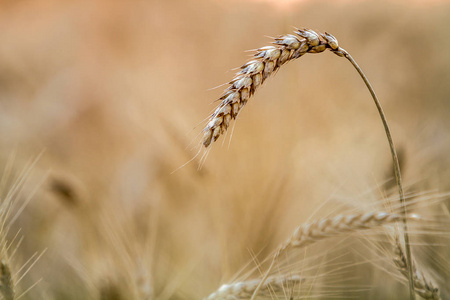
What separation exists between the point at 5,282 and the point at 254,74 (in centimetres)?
55

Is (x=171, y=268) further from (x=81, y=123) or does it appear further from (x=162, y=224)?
(x=81, y=123)

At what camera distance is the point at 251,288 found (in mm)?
769

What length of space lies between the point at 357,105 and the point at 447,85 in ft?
0.88

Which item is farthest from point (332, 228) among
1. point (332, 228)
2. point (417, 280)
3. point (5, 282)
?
point (5, 282)

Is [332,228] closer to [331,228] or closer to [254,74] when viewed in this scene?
Answer: [331,228]

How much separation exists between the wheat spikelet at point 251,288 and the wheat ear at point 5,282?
13.6 inches

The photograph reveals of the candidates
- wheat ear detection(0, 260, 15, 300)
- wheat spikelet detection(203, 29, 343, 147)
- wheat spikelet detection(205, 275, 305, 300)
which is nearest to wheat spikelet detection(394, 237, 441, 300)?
wheat spikelet detection(205, 275, 305, 300)

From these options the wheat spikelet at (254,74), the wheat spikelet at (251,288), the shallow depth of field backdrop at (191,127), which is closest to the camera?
the wheat spikelet at (254,74)

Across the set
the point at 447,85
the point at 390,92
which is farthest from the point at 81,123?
the point at 447,85

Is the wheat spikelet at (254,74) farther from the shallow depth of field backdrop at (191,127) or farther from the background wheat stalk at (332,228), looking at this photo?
the shallow depth of field backdrop at (191,127)

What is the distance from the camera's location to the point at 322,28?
1.28 m

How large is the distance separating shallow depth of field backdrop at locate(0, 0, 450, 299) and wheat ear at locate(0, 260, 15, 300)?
347mm

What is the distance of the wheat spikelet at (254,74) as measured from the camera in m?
0.65

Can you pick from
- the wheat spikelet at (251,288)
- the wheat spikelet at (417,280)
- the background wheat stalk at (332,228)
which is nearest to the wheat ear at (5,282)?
the wheat spikelet at (251,288)
